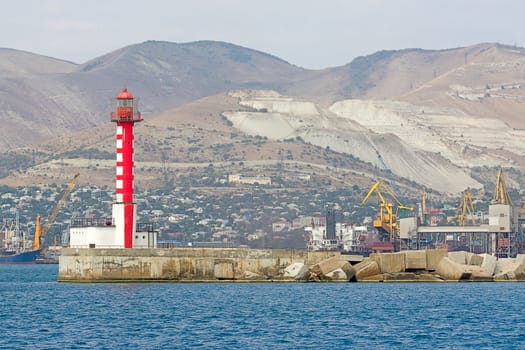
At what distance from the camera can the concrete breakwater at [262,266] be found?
86.0m

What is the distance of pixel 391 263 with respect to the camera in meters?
93.0

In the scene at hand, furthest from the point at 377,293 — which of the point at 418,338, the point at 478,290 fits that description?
the point at 418,338

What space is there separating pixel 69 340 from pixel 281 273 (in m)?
33.5

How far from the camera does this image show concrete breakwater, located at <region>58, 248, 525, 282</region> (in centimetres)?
8600

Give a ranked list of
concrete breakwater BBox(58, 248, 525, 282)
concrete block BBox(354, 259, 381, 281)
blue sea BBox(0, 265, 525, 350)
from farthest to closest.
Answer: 1. concrete block BBox(354, 259, 381, 281)
2. concrete breakwater BBox(58, 248, 525, 282)
3. blue sea BBox(0, 265, 525, 350)

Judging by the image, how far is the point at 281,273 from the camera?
298ft

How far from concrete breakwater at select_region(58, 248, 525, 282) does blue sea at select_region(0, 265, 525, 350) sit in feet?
2.77

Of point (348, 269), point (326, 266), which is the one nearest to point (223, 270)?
point (326, 266)

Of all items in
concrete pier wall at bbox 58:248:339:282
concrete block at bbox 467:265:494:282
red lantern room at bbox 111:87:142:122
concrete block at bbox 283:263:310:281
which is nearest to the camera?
concrete pier wall at bbox 58:248:339:282

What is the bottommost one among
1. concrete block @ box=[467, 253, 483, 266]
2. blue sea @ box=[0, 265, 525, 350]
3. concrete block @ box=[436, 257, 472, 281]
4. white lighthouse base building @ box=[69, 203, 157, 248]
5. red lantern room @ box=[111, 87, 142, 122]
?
blue sea @ box=[0, 265, 525, 350]

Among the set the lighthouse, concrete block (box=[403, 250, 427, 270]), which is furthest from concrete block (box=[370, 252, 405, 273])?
the lighthouse

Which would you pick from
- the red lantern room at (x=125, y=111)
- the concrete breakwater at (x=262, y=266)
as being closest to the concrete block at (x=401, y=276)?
the concrete breakwater at (x=262, y=266)

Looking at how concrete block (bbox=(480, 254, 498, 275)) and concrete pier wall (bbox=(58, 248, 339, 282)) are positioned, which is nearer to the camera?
concrete pier wall (bbox=(58, 248, 339, 282))

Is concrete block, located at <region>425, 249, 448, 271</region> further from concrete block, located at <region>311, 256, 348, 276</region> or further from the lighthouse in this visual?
the lighthouse
